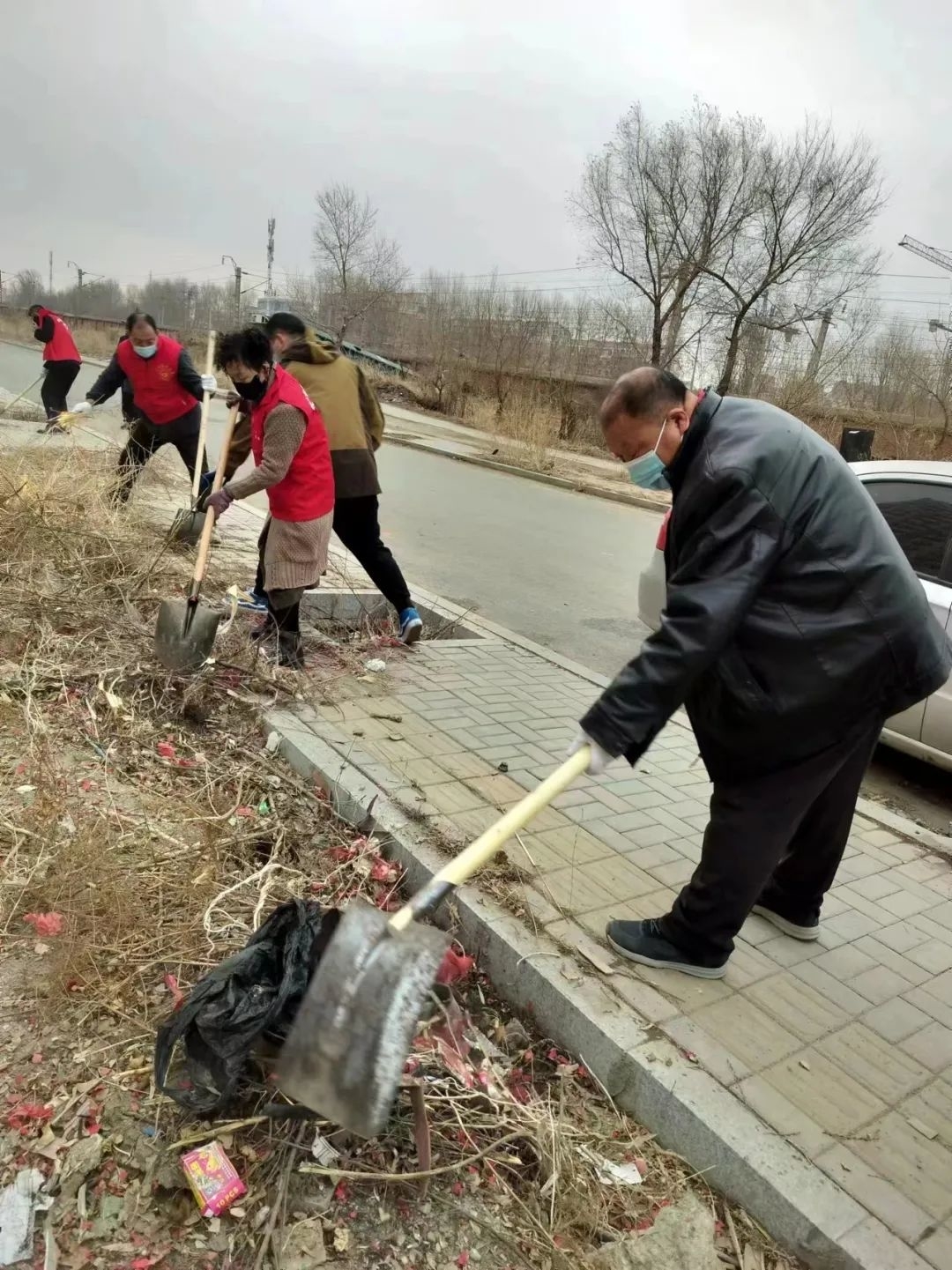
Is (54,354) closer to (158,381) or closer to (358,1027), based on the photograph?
(158,381)

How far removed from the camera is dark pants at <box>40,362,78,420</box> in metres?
11.9

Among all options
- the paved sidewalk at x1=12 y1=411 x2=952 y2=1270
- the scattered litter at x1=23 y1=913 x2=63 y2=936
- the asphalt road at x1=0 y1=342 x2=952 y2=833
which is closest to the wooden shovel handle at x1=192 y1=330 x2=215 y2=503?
the paved sidewalk at x1=12 y1=411 x2=952 y2=1270

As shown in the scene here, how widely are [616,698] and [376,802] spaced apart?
152 cm

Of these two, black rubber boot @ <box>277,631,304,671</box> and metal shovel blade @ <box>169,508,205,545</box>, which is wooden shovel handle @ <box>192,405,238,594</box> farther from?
metal shovel blade @ <box>169,508,205,545</box>

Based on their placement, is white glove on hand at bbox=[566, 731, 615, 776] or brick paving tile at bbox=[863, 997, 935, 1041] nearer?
white glove on hand at bbox=[566, 731, 615, 776]

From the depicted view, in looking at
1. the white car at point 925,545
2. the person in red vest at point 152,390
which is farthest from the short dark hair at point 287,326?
the white car at point 925,545

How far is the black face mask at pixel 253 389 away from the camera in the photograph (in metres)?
4.46

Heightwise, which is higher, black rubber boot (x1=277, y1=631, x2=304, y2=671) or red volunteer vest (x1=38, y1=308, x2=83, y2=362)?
red volunteer vest (x1=38, y1=308, x2=83, y2=362)

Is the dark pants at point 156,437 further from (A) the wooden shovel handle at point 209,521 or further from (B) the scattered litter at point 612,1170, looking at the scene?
(B) the scattered litter at point 612,1170

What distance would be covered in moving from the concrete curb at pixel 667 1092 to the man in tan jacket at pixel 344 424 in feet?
8.20

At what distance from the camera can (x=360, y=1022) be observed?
1741 millimetres

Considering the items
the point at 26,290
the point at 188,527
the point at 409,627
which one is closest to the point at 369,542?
the point at 409,627

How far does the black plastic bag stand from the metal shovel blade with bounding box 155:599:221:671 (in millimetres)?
2299

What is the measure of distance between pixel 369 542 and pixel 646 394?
319 centimetres
